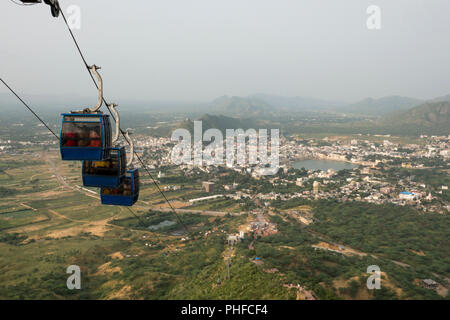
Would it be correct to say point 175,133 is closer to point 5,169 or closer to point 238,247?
point 5,169

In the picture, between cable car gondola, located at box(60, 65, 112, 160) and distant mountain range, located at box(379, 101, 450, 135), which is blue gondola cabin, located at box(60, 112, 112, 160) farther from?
distant mountain range, located at box(379, 101, 450, 135)

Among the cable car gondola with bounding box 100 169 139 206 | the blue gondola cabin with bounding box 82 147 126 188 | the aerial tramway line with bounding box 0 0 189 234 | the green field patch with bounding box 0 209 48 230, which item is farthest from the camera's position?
the green field patch with bounding box 0 209 48 230

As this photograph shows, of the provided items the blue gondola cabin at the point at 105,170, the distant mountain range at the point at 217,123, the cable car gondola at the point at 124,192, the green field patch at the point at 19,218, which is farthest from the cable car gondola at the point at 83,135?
the distant mountain range at the point at 217,123

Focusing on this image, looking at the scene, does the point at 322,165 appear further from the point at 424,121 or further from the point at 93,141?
the point at 424,121

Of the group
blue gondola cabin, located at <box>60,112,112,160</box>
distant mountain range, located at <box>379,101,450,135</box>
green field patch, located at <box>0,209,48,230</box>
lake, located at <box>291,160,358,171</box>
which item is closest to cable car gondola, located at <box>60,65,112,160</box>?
blue gondola cabin, located at <box>60,112,112,160</box>

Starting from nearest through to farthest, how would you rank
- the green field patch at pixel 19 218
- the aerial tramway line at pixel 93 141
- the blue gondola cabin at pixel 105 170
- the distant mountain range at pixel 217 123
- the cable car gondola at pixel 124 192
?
the aerial tramway line at pixel 93 141 < the blue gondola cabin at pixel 105 170 < the cable car gondola at pixel 124 192 < the green field patch at pixel 19 218 < the distant mountain range at pixel 217 123

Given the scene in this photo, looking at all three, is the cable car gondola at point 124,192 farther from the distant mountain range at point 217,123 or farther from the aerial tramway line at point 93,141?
the distant mountain range at point 217,123
